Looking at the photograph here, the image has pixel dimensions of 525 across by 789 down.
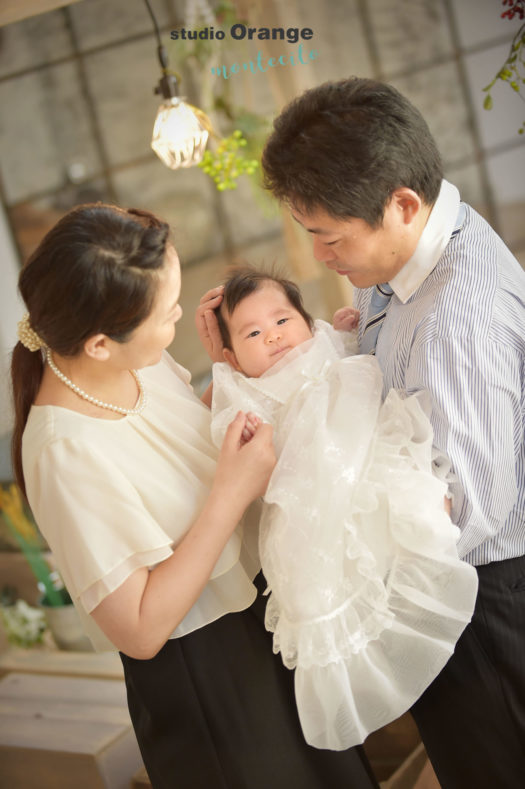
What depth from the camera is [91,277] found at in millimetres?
1338

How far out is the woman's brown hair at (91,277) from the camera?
1344mm

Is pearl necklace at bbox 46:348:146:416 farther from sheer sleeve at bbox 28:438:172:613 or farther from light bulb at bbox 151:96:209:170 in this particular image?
light bulb at bbox 151:96:209:170

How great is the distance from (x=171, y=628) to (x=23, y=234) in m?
3.38

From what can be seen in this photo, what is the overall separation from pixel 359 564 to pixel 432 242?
67 centimetres

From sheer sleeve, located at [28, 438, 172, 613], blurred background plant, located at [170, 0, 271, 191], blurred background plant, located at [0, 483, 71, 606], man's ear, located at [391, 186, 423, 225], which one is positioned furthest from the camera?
blurred background plant, located at [170, 0, 271, 191]

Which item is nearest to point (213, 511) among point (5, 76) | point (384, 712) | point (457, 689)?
point (384, 712)

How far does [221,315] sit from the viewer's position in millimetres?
1930

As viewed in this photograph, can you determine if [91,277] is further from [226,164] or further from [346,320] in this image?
[226,164]

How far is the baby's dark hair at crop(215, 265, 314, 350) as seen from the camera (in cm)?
187

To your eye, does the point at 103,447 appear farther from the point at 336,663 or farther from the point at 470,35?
the point at 470,35

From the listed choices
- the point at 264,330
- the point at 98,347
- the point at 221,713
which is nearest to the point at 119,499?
the point at 98,347

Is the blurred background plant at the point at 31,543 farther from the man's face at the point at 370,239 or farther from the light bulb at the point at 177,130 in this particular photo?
the man's face at the point at 370,239

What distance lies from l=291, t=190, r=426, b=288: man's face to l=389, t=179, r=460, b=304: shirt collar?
0.05 ft

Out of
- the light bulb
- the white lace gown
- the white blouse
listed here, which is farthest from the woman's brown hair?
the light bulb
